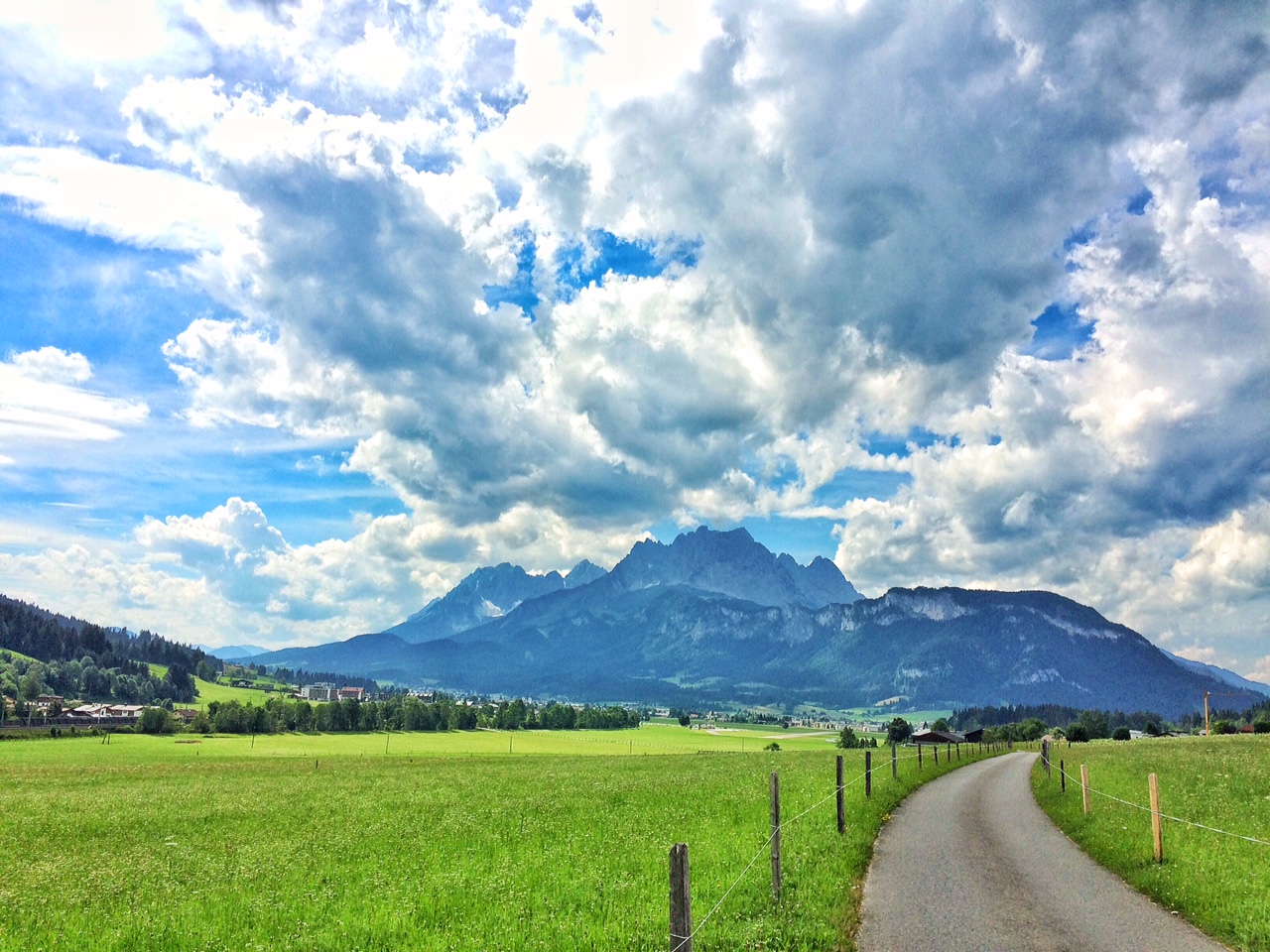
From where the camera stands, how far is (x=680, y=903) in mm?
8930

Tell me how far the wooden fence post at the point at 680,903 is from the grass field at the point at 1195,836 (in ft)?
38.5

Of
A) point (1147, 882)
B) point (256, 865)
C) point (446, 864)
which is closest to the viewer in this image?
point (1147, 882)

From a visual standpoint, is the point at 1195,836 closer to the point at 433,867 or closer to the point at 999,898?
the point at 999,898

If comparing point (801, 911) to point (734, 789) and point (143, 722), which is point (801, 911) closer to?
point (734, 789)

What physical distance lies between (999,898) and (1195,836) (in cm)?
910

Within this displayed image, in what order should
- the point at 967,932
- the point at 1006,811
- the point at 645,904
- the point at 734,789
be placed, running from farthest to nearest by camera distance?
the point at 734,789, the point at 1006,811, the point at 645,904, the point at 967,932

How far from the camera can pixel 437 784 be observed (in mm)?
50688

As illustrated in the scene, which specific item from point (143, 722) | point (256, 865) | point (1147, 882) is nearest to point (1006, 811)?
point (1147, 882)

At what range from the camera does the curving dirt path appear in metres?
13.5

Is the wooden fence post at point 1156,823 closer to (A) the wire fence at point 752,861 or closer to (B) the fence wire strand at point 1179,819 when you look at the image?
(B) the fence wire strand at point 1179,819

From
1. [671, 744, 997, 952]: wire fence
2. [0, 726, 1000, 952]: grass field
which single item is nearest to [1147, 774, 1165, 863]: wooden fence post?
[0, 726, 1000, 952]: grass field

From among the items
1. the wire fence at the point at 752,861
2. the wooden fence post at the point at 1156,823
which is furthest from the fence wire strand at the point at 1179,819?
the wire fence at the point at 752,861

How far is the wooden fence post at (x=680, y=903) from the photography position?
28.9ft

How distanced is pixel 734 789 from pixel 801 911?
24594mm
